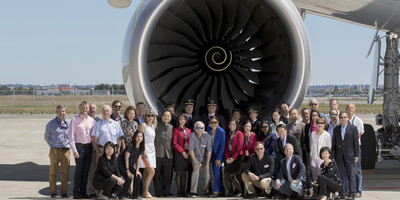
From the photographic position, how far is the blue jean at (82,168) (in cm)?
637

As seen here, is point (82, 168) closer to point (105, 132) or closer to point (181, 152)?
point (105, 132)

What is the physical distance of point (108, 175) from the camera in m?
6.09

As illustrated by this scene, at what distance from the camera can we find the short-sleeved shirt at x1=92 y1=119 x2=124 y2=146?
624 cm

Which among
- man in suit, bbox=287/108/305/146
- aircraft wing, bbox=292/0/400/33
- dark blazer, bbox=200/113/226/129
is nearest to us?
man in suit, bbox=287/108/305/146

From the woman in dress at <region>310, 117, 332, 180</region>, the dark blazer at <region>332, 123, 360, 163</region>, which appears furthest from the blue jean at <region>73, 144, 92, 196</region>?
the dark blazer at <region>332, 123, 360, 163</region>

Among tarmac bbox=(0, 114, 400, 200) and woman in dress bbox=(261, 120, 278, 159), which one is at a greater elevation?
woman in dress bbox=(261, 120, 278, 159)

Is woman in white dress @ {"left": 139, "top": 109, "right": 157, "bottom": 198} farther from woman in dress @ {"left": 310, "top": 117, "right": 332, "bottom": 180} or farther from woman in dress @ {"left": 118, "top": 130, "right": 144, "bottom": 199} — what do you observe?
woman in dress @ {"left": 310, "top": 117, "right": 332, "bottom": 180}

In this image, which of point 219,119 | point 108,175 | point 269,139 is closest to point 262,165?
point 269,139

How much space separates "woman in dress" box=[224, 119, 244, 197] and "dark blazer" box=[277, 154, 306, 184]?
55 centimetres

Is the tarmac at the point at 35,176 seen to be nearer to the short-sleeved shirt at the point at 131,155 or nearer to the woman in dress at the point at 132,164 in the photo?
the woman in dress at the point at 132,164

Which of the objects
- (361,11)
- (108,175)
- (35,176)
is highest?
(361,11)

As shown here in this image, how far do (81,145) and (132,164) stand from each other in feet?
2.22

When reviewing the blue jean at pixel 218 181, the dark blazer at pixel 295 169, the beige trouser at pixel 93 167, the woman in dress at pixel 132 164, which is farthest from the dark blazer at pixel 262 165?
the beige trouser at pixel 93 167

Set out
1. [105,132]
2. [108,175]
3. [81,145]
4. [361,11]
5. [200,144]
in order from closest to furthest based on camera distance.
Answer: [108,175]
[105,132]
[81,145]
[200,144]
[361,11]
